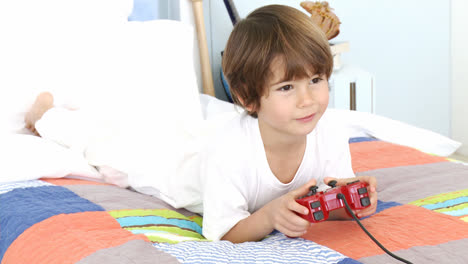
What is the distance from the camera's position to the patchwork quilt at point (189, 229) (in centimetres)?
79

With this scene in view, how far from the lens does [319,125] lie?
42.9 inches

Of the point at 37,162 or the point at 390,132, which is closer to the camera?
the point at 37,162

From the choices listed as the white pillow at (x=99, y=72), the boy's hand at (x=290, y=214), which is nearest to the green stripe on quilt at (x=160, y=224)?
the boy's hand at (x=290, y=214)

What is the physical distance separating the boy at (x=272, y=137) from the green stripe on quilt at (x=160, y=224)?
51mm

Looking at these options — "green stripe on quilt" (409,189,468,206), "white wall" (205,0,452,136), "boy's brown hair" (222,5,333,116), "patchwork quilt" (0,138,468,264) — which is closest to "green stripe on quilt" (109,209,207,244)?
"patchwork quilt" (0,138,468,264)

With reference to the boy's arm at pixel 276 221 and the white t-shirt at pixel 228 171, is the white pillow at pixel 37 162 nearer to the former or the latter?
the white t-shirt at pixel 228 171

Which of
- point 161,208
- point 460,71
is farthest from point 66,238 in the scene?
point 460,71

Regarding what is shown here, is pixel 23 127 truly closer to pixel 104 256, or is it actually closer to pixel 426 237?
pixel 104 256

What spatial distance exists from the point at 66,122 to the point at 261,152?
698mm

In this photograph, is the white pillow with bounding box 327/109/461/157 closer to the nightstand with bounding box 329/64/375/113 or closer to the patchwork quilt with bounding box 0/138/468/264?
the patchwork quilt with bounding box 0/138/468/264

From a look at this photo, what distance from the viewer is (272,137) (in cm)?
101

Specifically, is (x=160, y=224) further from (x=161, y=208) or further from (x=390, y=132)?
(x=390, y=132)

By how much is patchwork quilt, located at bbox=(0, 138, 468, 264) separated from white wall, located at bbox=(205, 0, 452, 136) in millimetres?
1869

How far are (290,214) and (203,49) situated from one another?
1640 mm
